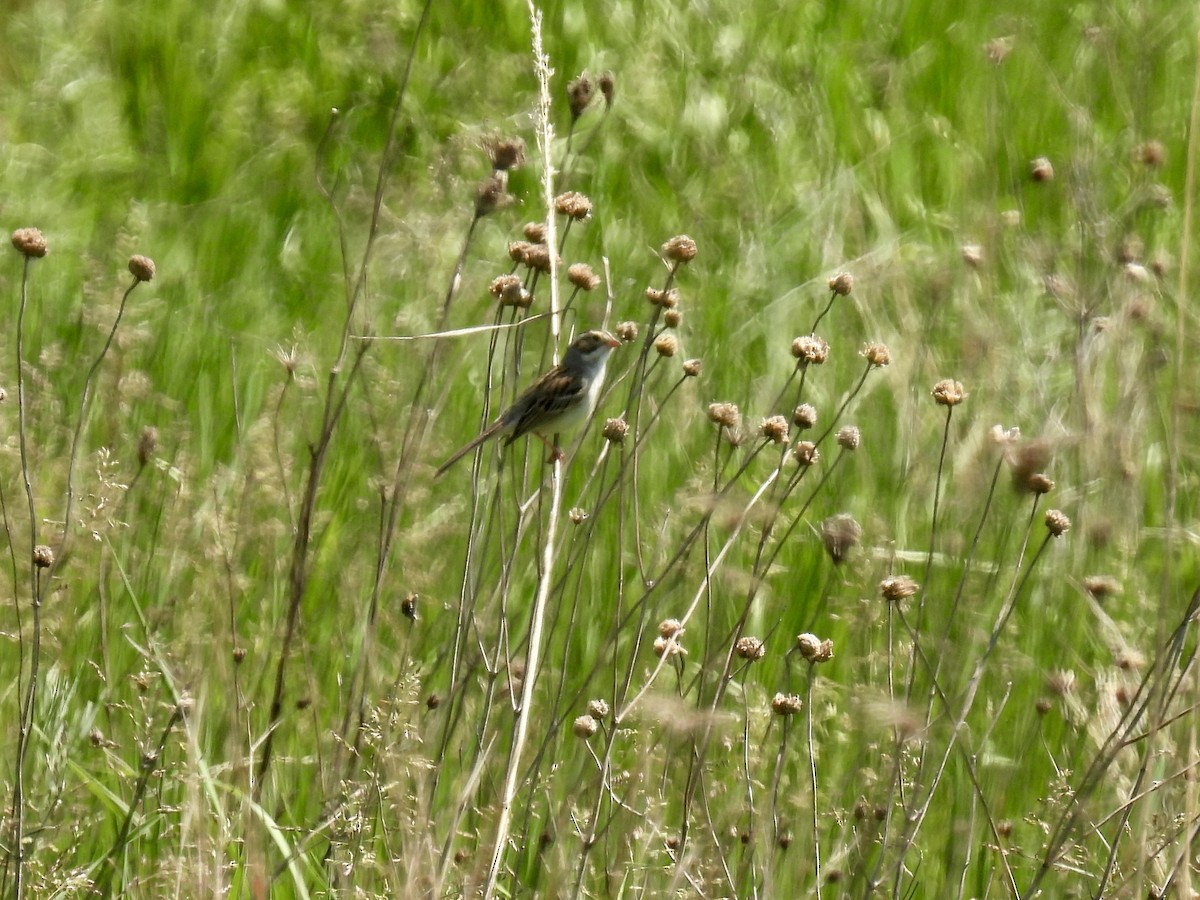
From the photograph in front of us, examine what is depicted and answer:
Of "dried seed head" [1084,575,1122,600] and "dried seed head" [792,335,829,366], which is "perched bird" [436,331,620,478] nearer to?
"dried seed head" [792,335,829,366]

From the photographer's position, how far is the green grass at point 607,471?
298cm

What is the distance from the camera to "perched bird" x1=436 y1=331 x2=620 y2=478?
158 inches

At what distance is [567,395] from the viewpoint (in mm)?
4195

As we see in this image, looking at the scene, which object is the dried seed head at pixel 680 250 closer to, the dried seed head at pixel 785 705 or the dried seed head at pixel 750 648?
the dried seed head at pixel 750 648

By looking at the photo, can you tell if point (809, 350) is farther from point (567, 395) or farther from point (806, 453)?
point (567, 395)

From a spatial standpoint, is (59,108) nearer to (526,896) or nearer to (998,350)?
(998,350)

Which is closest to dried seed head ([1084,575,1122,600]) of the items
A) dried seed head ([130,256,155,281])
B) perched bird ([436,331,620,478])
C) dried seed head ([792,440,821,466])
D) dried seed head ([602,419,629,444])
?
dried seed head ([792,440,821,466])

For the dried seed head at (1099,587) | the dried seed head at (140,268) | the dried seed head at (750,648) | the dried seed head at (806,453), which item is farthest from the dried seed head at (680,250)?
the dried seed head at (1099,587)

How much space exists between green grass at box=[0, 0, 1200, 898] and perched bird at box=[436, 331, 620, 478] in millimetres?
128

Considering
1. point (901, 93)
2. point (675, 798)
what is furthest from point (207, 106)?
point (675, 798)

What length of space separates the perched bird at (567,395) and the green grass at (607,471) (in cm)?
13

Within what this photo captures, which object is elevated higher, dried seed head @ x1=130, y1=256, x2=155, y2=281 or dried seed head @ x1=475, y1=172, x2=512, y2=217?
dried seed head @ x1=475, y1=172, x2=512, y2=217

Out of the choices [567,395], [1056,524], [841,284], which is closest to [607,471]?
[567,395]

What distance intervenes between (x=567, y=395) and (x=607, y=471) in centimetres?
42
